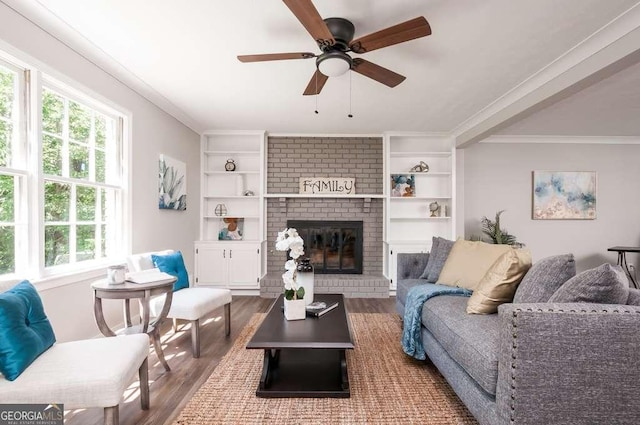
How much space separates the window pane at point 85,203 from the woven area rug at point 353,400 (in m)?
1.74

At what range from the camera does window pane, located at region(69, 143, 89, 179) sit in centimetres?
264

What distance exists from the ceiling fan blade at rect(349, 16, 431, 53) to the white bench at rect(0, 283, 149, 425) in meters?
2.20

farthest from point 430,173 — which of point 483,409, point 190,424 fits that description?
point 190,424

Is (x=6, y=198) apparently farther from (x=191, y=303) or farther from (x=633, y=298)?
(x=633, y=298)

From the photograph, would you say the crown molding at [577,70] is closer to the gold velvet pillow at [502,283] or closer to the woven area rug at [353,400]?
the gold velvet pillow at [502,283]

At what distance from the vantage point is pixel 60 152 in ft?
8.30

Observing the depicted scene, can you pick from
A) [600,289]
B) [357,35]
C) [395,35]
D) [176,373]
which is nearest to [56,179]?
[176,373]

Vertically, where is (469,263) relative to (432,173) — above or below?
below

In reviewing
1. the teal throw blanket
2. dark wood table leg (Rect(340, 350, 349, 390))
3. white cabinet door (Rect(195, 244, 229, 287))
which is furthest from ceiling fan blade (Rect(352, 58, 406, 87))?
white cabinet door (Rect(195, 244, 229, 287))

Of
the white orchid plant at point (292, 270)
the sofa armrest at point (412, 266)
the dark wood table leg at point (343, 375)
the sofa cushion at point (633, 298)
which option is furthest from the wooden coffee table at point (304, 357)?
the sofa cushion at point (633, 298)

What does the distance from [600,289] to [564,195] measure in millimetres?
4657

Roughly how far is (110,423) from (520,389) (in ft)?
5.84

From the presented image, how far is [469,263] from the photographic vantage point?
8.99 ft

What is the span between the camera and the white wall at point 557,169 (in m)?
5.18
